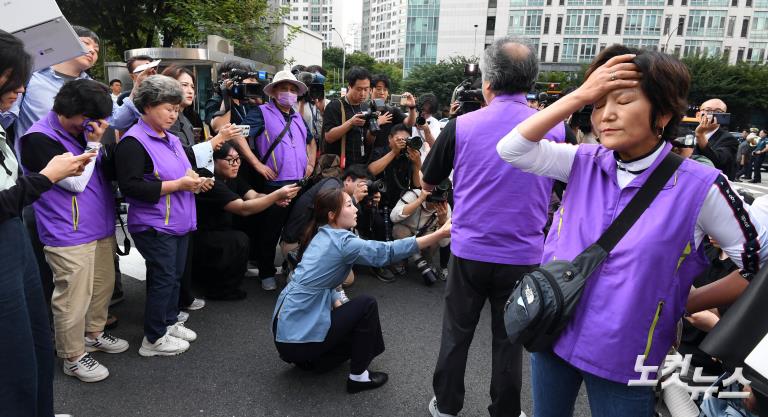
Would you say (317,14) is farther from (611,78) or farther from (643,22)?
(611,78)

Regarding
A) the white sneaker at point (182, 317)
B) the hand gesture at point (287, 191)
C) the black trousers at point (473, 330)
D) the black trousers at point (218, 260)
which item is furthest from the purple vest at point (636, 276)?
the black trousers at point (218, 260)

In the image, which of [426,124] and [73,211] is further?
[426,124]

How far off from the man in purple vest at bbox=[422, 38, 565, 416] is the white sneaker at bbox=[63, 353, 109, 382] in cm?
205

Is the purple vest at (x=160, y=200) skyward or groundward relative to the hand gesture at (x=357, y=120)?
groundward

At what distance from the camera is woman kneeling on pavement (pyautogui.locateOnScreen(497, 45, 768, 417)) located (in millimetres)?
1295

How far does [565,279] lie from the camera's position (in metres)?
1.40

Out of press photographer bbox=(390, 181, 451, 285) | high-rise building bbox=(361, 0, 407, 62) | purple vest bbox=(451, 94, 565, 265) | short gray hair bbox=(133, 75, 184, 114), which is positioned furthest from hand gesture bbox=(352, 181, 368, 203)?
high-rise building bbox=(361, 0, 407, 62)

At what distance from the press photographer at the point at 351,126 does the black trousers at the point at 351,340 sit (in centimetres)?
231

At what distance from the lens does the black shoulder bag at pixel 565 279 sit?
1.36m

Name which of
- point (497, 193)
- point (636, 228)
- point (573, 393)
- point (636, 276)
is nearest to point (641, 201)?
point (636, 228)

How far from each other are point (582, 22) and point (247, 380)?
179 feet

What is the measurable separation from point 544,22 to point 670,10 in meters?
11.8

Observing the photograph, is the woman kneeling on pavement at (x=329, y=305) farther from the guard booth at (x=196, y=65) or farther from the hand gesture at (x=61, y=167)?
the guard booth at (x=196, y=65)

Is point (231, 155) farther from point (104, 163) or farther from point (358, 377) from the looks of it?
point (358, 377)
